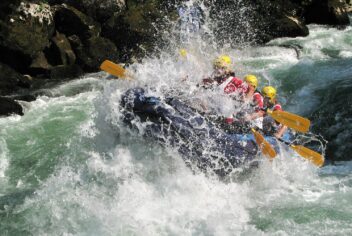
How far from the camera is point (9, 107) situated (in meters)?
9.13

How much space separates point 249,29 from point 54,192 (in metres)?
8.62

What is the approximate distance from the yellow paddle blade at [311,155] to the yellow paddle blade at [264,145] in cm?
46

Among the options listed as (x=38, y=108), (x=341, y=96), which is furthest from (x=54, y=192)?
(x=341, y=96)

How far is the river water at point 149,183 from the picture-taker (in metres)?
5.52

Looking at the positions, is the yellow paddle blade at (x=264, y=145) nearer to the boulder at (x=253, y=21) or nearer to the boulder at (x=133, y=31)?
the boulder at (x=133, y=31)

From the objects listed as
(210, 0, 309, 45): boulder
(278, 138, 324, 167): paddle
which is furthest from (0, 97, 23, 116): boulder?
(210, 0, 309, 45): boulder

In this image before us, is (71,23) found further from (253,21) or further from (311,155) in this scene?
(311,155)

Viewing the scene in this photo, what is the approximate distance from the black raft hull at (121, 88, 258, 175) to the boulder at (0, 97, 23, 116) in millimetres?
3718

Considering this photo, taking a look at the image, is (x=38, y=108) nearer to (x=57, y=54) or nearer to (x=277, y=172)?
(x=57, y=54)

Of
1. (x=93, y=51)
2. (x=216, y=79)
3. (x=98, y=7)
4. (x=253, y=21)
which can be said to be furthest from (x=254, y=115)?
(x=253, y=21)

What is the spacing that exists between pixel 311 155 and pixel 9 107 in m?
5.68

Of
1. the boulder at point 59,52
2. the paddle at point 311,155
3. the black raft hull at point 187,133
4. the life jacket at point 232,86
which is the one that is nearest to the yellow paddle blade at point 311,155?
the paddle at point 311,155

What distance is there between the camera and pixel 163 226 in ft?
17.8

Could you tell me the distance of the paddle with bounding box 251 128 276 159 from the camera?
627cm
